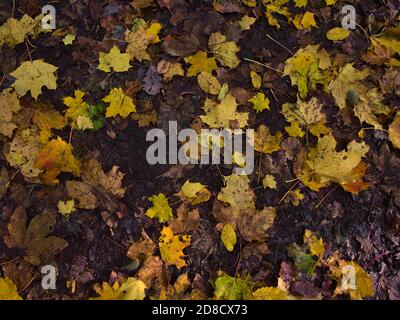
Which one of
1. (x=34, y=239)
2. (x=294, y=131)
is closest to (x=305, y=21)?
(x=294, y=131)

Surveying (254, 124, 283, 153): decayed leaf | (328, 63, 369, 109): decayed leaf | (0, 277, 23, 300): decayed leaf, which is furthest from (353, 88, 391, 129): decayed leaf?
(0, 277, 23, 300): decayed leaf

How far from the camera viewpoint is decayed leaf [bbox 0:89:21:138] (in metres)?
2.12

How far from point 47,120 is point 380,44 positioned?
170 centimetres

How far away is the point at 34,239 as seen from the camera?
6.62ft

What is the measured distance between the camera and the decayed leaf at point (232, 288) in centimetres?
199

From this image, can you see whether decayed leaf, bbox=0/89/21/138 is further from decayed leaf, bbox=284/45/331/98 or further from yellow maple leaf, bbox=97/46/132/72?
decayed leaf, bbox=284/45/331/98

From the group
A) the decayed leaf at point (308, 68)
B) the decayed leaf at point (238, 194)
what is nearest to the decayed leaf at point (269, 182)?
the decayed leaf at point (238, 194)

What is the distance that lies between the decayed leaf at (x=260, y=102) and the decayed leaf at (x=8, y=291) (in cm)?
138

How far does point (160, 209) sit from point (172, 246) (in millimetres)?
178

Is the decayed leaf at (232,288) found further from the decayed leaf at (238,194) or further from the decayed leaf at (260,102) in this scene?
the decayed leaf at (260,102)

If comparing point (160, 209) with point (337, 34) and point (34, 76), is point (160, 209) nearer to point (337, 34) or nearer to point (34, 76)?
point (34, 76)

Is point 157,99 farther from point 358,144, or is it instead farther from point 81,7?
point 358,144

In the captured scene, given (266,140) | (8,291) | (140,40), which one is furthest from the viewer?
(140,40)

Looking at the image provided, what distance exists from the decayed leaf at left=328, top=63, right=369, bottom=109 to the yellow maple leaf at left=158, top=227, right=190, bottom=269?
1.01 meters
